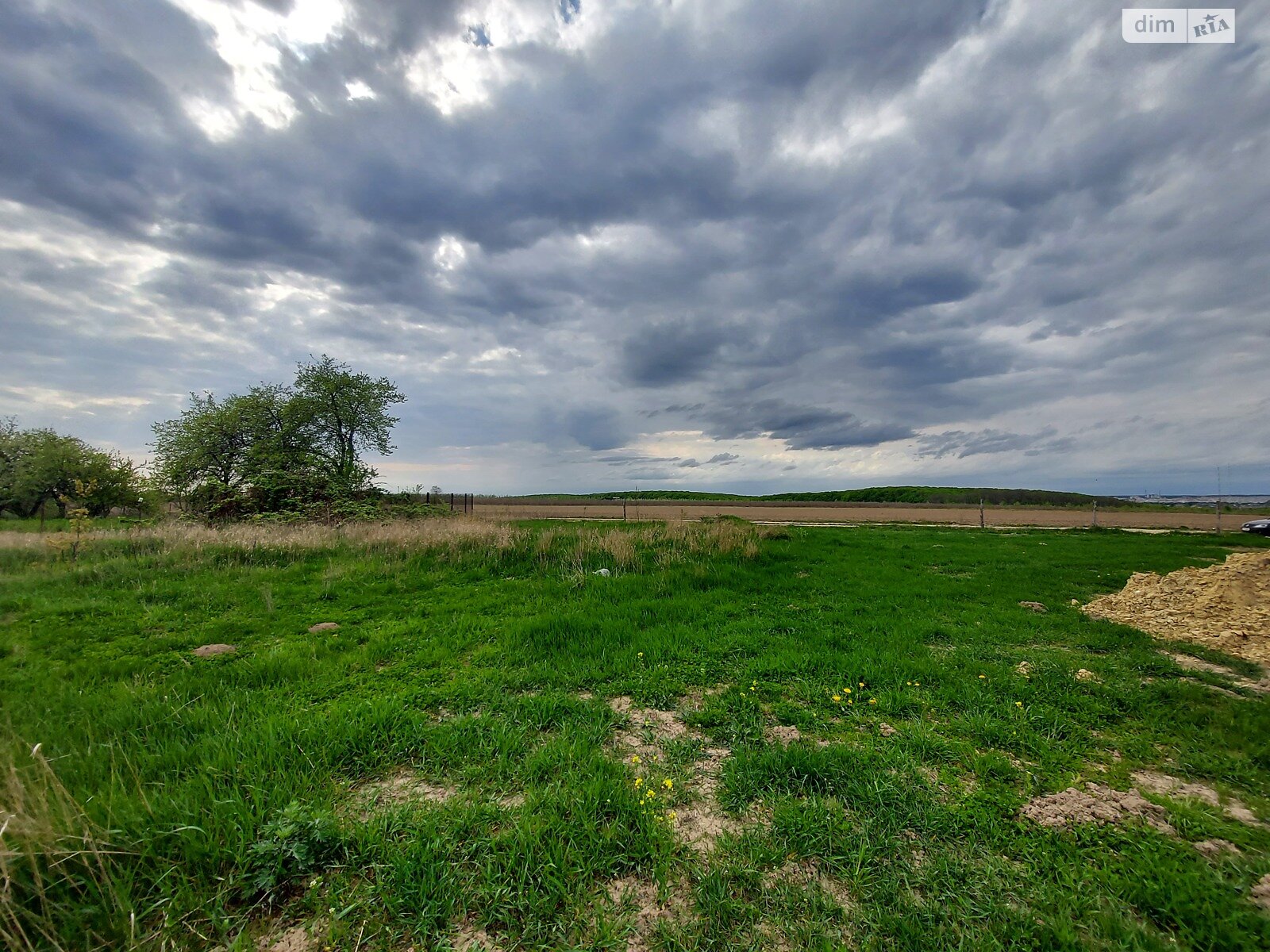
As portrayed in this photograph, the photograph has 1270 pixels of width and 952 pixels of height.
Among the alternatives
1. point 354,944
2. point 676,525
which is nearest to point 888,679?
point 354,944

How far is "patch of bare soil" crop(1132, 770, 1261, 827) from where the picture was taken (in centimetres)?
→ 329

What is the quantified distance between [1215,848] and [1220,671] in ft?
17.6

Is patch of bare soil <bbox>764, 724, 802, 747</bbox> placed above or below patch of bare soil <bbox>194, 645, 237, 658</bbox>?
below

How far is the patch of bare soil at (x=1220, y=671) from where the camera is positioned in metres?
5.62

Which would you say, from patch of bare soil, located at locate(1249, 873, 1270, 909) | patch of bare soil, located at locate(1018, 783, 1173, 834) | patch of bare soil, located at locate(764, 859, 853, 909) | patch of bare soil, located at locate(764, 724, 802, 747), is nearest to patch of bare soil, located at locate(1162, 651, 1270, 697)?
patch of bare soil, located at locate(1018, 783, 1173, 834)

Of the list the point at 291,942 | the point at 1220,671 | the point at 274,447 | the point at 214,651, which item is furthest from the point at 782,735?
the point at 274,447

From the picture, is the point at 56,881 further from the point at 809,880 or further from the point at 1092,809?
the point at 1092,809

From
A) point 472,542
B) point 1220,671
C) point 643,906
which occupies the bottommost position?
point 1220,671

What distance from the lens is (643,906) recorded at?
8.19ft

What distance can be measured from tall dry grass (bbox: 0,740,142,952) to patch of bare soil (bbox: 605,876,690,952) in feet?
7.49

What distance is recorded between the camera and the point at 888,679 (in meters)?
5.48

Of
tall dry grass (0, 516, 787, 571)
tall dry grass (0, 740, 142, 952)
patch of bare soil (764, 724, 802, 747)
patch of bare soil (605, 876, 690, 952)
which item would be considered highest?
tall dry grass (0, 516, 787, 571)

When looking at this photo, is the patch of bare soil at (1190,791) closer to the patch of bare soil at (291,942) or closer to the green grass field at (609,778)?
the green grass field at (609,778)

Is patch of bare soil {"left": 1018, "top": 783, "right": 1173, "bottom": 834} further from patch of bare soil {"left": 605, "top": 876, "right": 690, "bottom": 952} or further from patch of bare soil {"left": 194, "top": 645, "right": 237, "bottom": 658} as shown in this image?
patch of bare soil {"left": 194, "top": 645, "right": 237, "bottom": 658}
